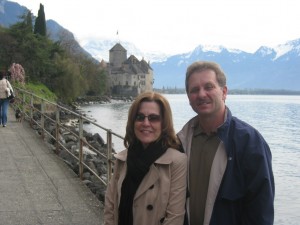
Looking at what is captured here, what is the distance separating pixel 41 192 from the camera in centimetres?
640

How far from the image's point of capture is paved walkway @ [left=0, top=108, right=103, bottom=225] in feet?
17.7

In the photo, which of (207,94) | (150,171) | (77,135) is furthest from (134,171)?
(77,135)

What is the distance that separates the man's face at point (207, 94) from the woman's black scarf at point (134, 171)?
411mm

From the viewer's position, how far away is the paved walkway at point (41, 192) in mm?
5387

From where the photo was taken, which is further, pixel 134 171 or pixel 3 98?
pixel 3 98

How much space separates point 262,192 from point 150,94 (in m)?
1.04

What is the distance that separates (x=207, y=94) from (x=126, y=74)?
12285cm

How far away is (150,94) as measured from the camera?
2.99 metres

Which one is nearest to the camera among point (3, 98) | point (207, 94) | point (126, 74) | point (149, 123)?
point (207, 94)

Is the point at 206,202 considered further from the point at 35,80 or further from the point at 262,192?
the point at 35,80

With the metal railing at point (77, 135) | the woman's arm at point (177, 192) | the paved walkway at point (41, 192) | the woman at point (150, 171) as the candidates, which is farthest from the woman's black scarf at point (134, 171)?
the paved walkway at point (41, 192)

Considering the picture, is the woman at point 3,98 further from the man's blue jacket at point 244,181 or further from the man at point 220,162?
the man's blue jacket at point 244,181

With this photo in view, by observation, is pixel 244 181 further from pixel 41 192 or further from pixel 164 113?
pixel 41 192

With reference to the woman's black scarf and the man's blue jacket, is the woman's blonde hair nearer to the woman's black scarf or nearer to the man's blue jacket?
the woman's black scarf
